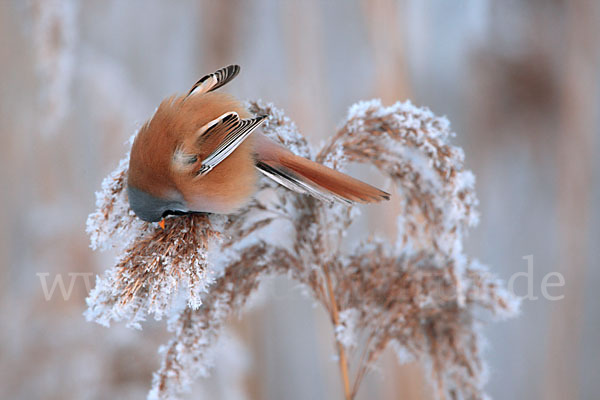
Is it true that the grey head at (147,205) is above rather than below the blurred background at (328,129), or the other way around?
below

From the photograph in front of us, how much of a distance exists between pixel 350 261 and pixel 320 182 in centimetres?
23

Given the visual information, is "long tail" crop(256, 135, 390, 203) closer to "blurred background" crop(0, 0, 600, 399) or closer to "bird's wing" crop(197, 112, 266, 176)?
"bird's wing" crop(197, 112, 266, 176)

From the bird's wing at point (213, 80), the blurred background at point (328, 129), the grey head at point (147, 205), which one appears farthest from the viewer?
the blurred background at point (328, 129)

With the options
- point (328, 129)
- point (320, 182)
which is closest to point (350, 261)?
point (320, 182)

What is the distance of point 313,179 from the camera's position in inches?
30.9

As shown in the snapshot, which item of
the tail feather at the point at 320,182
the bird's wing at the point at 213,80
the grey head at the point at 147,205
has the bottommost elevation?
the grey head at the point at 147,205

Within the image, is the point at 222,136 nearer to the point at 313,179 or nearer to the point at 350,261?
the point at 313,179

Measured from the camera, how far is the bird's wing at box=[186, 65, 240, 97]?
88 centimetres

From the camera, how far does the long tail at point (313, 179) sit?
0.75 meters

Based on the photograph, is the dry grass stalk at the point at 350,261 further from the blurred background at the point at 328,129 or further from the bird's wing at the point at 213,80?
the blurred background at the point at 328,129

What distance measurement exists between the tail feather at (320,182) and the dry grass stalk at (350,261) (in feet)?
0.18

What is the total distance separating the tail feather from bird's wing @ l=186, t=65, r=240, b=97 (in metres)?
0.20

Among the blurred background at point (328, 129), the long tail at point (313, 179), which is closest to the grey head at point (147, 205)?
the long tail at point (313, 179)

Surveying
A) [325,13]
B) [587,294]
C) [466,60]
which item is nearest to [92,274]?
[325,13]
